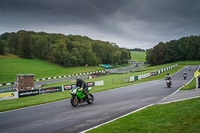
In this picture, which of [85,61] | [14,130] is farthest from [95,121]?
[85,61]

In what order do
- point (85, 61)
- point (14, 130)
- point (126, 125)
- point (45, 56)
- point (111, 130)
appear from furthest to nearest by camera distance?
1. point (85, 61)
2. point (45, 56)
3. point (14, 130)
4. point (126, 125)
5. point (111, 130)

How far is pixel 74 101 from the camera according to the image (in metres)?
11.5

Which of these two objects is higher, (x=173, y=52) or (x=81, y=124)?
(x=173, y=52)

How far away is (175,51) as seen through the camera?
10162cm

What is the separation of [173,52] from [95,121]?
104 meters

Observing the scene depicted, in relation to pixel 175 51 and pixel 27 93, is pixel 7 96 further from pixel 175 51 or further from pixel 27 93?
pixel 175 51

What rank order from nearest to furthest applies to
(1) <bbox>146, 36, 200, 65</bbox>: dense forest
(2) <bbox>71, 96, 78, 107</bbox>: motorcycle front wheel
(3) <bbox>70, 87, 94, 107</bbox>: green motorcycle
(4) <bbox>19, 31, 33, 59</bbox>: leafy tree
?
(3) <bbox>70, 87, 94, 107</bbox>: green motorcycle → (2) <bbox>71, 96, 78, 107</bbox>: motorcycle front wheel → (4) <bbox>19, 31, 33, 59</bbox>: leafy tree → (1) <bbox>146, 36, 200, 65</bbox>: dense forest

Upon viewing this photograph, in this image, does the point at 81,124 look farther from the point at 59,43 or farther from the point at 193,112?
the point at 59,43

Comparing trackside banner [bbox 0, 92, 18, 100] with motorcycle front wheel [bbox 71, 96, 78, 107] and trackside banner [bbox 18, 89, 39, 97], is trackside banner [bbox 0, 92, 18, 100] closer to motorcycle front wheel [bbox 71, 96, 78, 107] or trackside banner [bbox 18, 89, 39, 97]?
trackside banner [bbox 18, 89, 39, 97]

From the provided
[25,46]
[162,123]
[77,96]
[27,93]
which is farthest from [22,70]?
[162,123]

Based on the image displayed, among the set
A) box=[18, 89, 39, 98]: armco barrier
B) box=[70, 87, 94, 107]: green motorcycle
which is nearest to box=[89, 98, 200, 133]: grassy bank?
box=[70, 87, 94, 107]: green motorcycle

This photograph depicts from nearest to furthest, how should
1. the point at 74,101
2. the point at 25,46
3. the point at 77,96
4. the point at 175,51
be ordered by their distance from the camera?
the point at 74,101 < the point at 77,96 < the point at 25,46 < the point at 175,51

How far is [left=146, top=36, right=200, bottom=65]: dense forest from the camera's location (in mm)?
97875

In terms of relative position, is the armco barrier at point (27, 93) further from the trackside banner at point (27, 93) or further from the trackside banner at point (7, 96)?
the trackside banner at point (7, 96)
